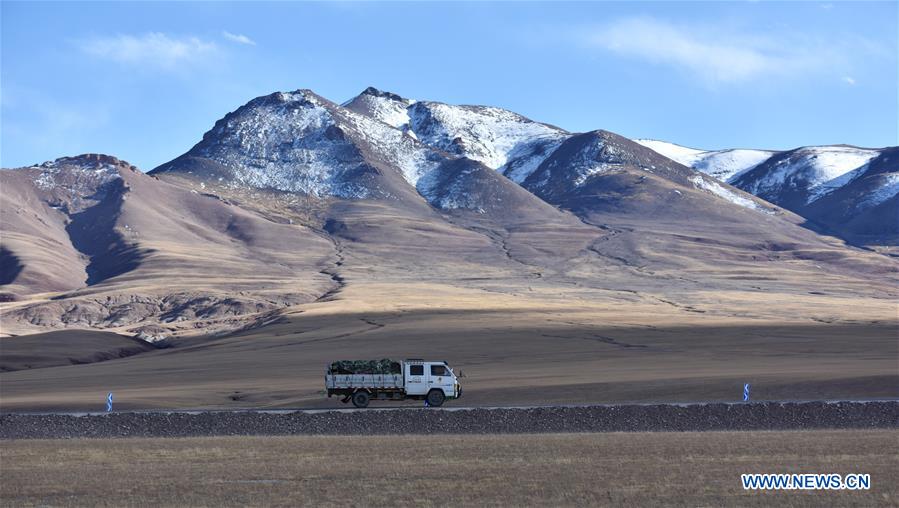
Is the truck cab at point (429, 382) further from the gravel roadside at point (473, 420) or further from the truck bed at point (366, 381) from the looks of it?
the gravel roadside at point (473, 420)

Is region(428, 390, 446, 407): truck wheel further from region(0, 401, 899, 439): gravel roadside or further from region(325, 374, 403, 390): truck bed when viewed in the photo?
region(0, 401, 899, 439): gravel roadside

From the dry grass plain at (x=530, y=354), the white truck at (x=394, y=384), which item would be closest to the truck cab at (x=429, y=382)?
the white truck at (x=394, y=384)

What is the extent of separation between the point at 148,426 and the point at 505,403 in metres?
15.7

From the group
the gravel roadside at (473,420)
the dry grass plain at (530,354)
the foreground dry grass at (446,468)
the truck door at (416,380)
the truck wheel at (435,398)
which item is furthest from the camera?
the dry grass plain at (530,354)

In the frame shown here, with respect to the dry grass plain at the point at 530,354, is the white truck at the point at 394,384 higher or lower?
higher

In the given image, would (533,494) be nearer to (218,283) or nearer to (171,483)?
(171,483)

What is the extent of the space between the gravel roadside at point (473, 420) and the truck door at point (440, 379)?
161 inches

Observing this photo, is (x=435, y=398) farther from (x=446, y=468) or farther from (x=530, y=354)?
(x=530, y=354)

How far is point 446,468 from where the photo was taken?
30609 millimetres

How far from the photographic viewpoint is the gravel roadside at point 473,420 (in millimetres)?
40938

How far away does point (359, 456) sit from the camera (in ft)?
110

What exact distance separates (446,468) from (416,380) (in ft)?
53.8

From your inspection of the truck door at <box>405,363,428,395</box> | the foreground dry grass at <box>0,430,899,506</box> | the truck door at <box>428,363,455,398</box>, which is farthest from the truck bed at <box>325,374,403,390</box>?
the foreground dry grass at <box>0,430,899,506</box>

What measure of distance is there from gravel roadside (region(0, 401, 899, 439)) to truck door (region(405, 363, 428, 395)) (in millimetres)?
3592
